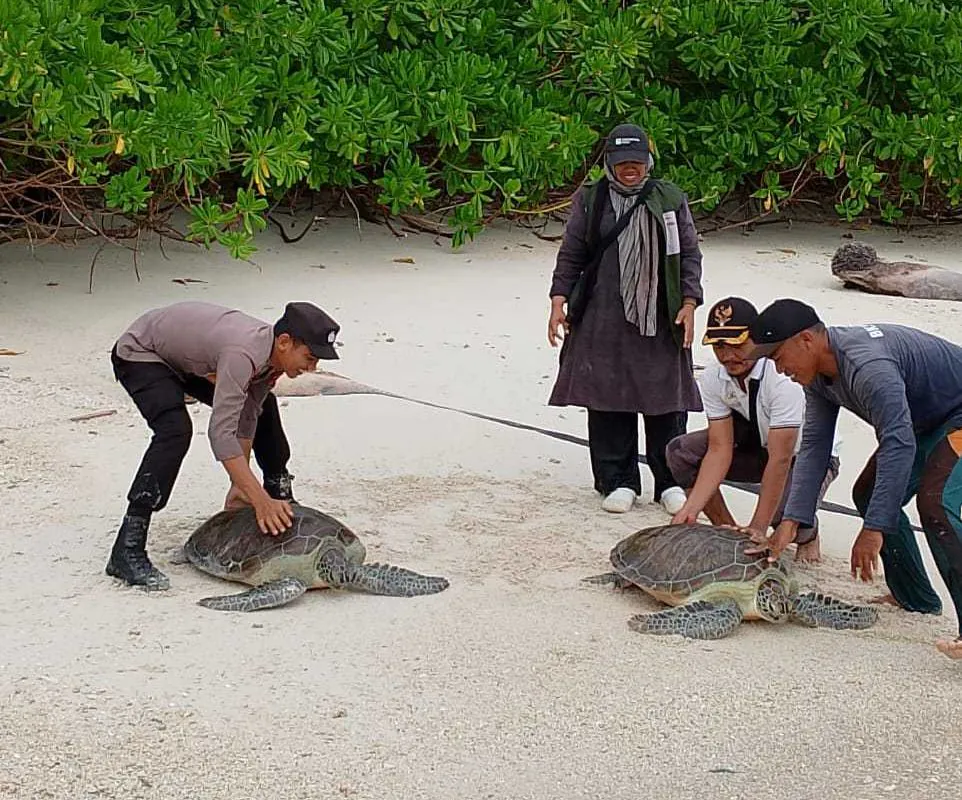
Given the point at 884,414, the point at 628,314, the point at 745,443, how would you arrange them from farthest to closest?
1. the point at 628,314
2. the point at 745,443
3. the point at 884,414

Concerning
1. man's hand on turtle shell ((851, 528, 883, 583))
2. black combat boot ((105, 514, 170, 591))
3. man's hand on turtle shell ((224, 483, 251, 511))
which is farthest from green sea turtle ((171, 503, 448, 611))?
man's hand on turtle shell ((851, 528, 883, 583))

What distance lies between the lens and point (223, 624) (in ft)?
14.4

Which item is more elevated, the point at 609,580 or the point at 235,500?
the point at 235,500

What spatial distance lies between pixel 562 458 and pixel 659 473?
0.71m

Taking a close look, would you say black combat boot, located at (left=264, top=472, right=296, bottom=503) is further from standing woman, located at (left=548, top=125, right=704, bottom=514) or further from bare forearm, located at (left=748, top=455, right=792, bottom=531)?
bare forearm, located at (left=748, top=455, right=792, bottom=531)

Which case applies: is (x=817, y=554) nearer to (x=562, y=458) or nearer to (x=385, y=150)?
(x=562, y=458)

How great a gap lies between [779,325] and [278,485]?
81.2 inches

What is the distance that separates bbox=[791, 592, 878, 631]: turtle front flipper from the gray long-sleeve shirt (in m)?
0.26

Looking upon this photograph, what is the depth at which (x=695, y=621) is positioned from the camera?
14.5 feet

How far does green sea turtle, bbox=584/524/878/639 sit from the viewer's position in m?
4.46

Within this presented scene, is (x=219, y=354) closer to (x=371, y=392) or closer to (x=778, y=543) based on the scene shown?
(x=778, y=543)

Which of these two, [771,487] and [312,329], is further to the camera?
[771,487]

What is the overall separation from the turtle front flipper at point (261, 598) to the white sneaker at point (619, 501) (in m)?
1.67

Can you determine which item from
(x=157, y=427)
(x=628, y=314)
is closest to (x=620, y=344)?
(x=628, y=314)
